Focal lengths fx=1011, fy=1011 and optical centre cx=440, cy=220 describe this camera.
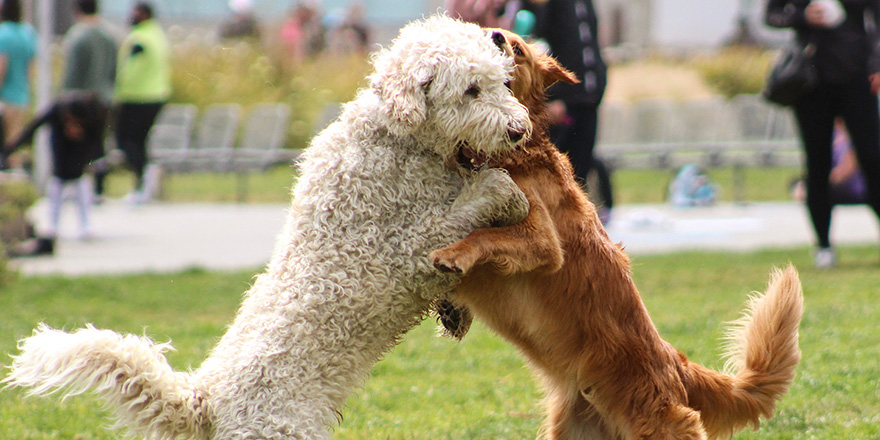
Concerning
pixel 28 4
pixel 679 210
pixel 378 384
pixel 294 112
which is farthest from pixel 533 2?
pixel 28 4

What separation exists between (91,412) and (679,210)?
10.3m

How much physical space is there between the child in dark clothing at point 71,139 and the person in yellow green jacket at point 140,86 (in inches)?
117

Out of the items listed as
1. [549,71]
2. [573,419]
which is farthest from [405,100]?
[573,419]

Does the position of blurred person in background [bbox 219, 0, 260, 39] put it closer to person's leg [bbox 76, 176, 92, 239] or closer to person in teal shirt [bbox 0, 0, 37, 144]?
person in teal shirt [bbox 0, 0, 37, 144]

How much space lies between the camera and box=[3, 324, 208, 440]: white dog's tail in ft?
8.98

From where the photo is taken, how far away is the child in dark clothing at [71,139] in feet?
33.8

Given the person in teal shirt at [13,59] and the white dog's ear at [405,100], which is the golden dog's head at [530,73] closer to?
the white dog's ear at [405,100]

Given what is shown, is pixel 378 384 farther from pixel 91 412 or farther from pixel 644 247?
pixel 644 247

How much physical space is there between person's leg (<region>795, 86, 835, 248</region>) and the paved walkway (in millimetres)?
2016

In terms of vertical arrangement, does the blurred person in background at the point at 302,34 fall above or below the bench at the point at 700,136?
below

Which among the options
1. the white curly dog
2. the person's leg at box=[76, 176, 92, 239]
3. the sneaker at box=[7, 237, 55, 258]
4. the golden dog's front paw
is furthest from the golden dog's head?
the person's leg at box=[76, 176, 92, 239]

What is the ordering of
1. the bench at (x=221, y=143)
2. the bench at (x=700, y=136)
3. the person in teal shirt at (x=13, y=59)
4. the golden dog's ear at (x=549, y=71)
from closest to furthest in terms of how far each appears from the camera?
the golden dog's ear at (x=549, y=71) → the person in teal shirt at (x=13, y=59) → the bench at (x=700, y=136) → the bench at (x=221, y=143)

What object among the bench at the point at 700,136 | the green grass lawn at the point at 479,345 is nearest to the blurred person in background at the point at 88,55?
the green grass lawn at the point at 479,345

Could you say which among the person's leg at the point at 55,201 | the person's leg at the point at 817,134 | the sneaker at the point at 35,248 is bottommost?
the sneaker at the point at 35,248
